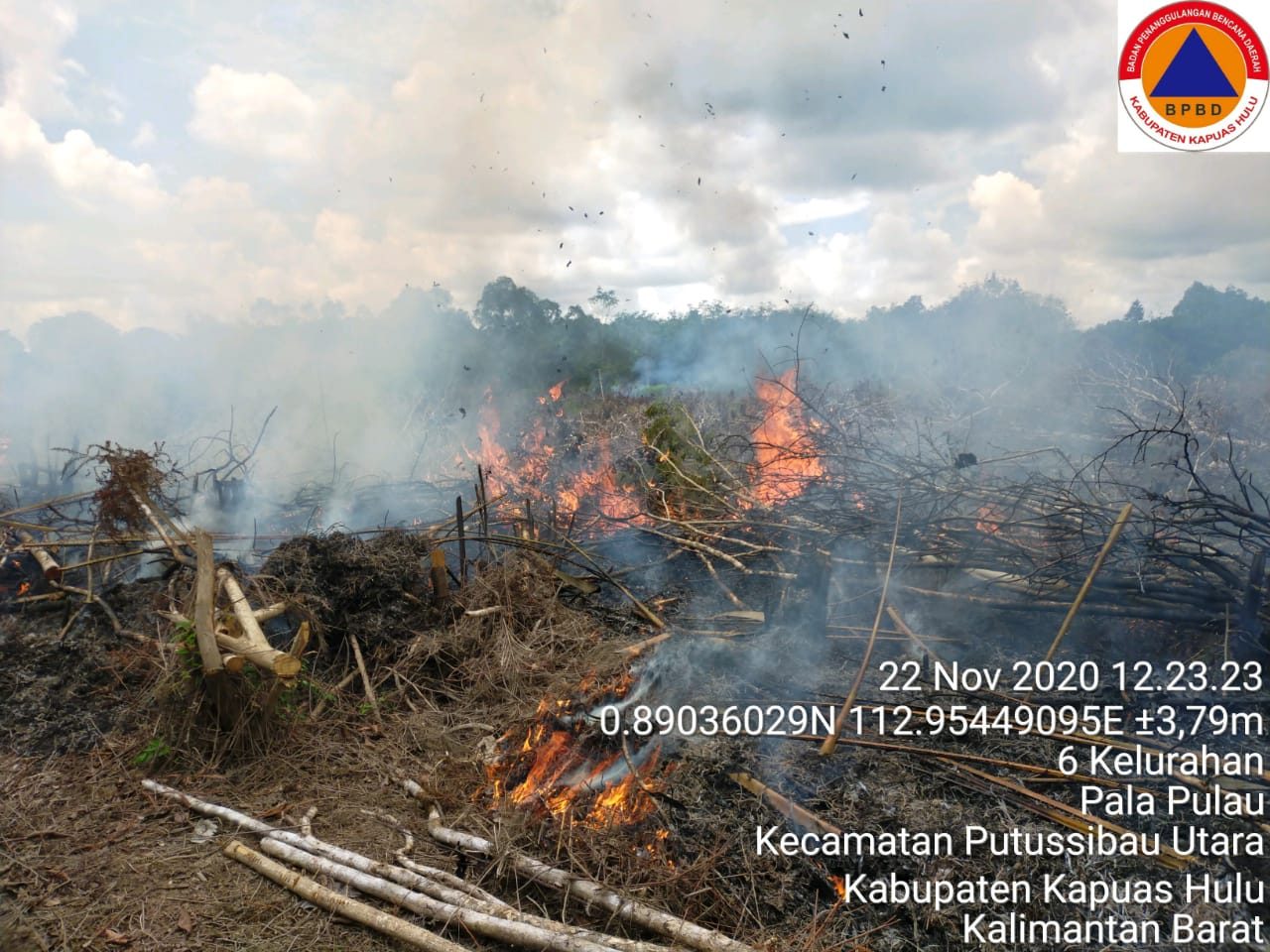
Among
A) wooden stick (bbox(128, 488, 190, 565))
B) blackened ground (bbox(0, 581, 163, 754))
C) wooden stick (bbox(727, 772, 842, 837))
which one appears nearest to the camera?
wooden stick (bbox(727, 772, 842, 837))

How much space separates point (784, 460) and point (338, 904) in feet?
24.2

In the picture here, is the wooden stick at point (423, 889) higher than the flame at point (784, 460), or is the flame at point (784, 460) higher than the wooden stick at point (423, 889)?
the flame at point (784, 460)

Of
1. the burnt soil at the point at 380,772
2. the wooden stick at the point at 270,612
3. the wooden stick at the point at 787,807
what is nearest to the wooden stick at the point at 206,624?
the burnt soil at the point at 380,772

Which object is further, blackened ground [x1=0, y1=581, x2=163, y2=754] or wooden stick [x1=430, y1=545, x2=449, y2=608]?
wooden stick [x1=430, y1=545, x2=449, y2=608]

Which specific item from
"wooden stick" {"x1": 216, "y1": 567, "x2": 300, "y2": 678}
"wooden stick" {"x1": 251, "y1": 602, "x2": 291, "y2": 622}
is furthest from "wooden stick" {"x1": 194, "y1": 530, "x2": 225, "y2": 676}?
"wooden stick" {"x1": 251, "y1": 602, "x2": 291, "y2": 622}

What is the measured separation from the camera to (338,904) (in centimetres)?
360

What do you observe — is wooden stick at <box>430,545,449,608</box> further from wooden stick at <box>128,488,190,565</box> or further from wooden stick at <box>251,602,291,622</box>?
wooden stick at <box>128,488,190,565</box>

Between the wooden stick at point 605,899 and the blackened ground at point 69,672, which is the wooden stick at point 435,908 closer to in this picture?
the wooden stick at point 605,899

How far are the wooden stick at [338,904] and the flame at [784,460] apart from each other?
5523 millimetres

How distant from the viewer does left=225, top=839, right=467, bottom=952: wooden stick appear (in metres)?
3.32

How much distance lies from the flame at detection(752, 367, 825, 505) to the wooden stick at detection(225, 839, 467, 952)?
5523 millimetres

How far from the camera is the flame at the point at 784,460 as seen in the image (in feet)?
26.8

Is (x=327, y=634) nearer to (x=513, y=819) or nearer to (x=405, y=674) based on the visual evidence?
(x=405, y=674)

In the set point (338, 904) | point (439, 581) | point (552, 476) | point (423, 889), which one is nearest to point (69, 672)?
point (439, 581)
